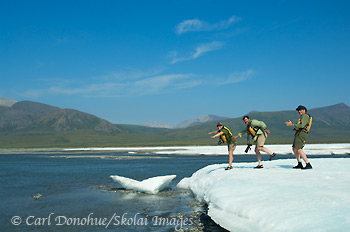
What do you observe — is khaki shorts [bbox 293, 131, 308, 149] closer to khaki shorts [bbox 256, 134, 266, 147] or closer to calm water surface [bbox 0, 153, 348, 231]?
khaki shorts [bbox 256, 134, 266, 147]

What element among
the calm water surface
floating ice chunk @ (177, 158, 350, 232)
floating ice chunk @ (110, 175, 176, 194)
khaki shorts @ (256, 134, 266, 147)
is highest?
khaki shorts @ (256, 134, 266, 147)

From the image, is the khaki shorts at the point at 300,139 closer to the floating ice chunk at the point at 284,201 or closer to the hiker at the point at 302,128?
the hiker at the point at 302,128

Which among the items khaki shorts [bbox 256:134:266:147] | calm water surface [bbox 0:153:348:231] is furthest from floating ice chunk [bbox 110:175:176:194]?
khaki shorts [bbox 256:134:266:147]

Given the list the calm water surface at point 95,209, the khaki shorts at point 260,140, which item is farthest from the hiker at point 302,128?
the calm water surface at point 95,209

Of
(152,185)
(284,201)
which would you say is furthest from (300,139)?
(152,185)

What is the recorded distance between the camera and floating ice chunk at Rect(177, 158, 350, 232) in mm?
6676

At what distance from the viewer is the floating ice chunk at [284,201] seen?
6676mm

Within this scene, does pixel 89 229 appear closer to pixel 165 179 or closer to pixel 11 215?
pixel 11 215

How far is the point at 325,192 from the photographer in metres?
8.69

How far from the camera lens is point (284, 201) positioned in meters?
8.17

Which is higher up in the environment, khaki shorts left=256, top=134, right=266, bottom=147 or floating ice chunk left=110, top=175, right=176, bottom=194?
khaki shorts left=256, top=134, right=266, bottom=147

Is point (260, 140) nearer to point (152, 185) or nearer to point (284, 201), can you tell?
point (284, 201)

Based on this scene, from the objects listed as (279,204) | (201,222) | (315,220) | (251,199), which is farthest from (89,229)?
(315,220)

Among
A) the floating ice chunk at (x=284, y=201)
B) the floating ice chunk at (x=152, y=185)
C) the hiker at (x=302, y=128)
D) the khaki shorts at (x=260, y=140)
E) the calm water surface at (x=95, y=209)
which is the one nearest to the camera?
the floating ice chunk at (x=284, y=201)
